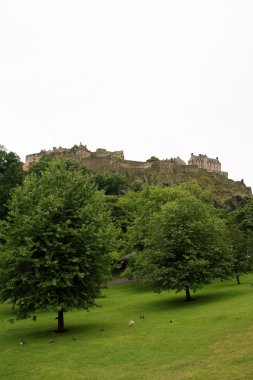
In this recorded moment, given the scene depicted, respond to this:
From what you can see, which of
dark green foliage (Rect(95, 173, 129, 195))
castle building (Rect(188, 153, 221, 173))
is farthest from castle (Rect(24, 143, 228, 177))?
castle building (Rect(188, 153, 221, 173))

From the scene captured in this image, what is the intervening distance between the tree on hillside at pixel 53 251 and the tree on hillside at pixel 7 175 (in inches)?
1114

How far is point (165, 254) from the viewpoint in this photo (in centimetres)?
3300

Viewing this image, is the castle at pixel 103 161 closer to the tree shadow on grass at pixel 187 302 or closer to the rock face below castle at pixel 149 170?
the rock face below castle at pixel 149 170

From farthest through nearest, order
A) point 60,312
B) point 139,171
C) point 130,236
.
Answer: point 139,171
point 130,236
point 60,312

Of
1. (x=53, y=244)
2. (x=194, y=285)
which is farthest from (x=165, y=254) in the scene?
(x=53, y=244)

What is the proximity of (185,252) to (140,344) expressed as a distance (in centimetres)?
1441

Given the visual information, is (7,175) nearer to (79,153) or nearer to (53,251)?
(53,251)

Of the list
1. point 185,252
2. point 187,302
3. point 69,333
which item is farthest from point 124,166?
point 69,333

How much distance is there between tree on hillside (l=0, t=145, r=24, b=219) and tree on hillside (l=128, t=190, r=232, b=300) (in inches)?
933

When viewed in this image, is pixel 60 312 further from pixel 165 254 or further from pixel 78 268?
pixel 165 254

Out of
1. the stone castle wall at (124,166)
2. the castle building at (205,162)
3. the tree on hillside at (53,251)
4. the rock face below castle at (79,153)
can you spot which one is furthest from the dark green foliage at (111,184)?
the castle building at (205,162)

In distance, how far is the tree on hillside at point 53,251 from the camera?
73.8ft

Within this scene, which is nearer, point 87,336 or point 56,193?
point 87,336

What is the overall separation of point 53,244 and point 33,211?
7.11ft
